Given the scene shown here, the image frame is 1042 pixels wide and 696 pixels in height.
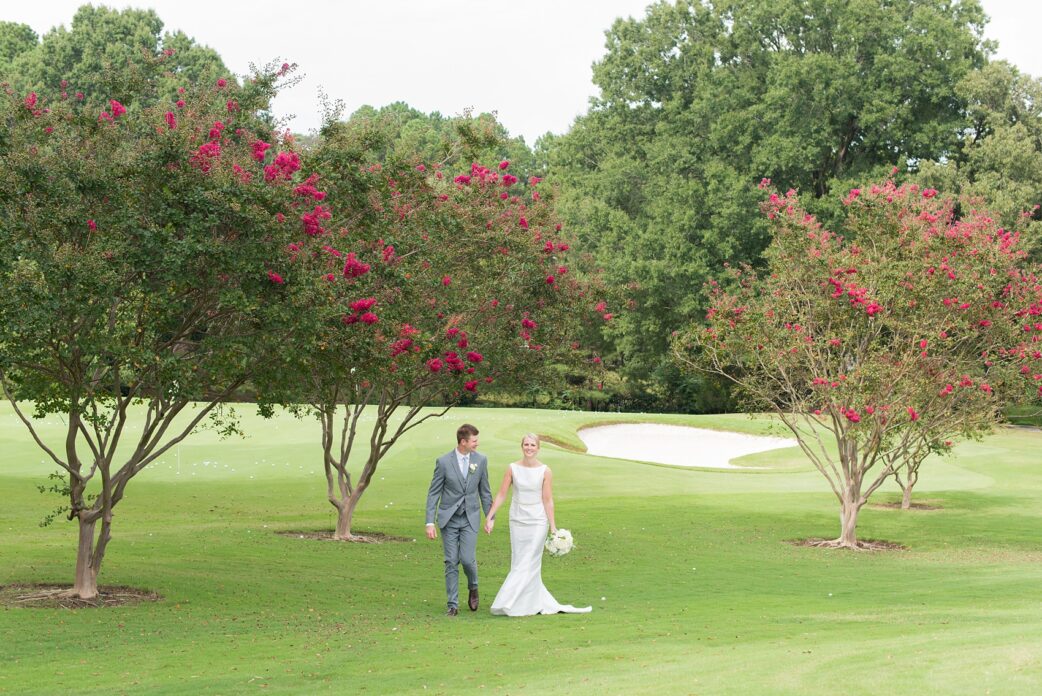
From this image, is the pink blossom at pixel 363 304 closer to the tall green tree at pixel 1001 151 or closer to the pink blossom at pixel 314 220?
the pink blossom at pixel 314 220

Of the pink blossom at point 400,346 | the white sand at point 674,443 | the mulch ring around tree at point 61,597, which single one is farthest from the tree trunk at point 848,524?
the white sand at point 674,443

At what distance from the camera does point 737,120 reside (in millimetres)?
58438

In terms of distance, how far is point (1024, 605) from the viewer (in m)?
15.3

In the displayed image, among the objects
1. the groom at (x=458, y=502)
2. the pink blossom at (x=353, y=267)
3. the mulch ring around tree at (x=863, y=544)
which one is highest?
the pink blossom at (x=353, y=267)

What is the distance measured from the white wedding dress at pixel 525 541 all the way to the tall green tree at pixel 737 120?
4454 centimetres

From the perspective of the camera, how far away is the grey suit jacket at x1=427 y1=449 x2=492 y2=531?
521 inches

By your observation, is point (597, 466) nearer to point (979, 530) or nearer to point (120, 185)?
point (979, 530)

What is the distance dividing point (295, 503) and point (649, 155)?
3745 centimetres

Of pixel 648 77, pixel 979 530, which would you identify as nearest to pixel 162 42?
pixel 648 77

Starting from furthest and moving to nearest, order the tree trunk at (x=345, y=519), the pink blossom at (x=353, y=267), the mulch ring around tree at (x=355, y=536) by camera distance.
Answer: the tree trunk at (x=345, y=519) < the mulch ring around tree at (x=355, y=536) < the pink blossom at (x=353, y=267)

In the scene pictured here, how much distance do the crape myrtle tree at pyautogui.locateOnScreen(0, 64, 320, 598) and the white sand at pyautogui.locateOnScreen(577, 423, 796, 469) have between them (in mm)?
31752

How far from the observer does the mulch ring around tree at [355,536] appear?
22141 mm

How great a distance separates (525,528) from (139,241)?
517 cm

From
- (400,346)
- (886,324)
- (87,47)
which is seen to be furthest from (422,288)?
(87,47)
